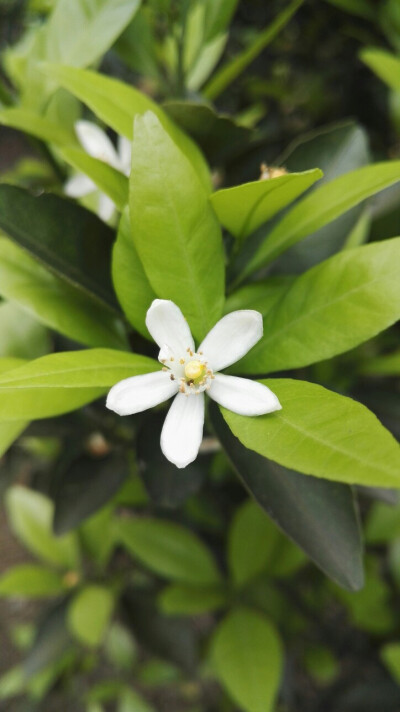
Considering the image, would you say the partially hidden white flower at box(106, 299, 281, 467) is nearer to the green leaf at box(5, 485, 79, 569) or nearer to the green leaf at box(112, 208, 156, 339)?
the green leaf at box(112, 208, 156, 339)

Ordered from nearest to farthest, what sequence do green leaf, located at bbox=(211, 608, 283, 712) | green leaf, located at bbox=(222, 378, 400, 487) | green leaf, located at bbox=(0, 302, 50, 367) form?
1. green leaf, located at bbox=(222, 378, 400, 487)
2. green leaf, located at bbox=(0, 302, 50, 367)
3. green leaf, located at bbox=(211, 608, 283, 712)

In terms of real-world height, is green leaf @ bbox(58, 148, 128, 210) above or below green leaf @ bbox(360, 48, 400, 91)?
above

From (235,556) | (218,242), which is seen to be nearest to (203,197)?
(218,242)

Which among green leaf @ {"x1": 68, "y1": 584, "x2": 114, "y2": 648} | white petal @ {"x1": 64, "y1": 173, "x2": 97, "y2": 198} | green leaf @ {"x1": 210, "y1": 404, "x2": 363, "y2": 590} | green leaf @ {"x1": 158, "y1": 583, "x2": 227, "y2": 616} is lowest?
green leaf @ {"x1": 158, "y1": 583, "x2": 227, "y2": 616}

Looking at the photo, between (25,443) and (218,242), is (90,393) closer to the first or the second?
(218,242)

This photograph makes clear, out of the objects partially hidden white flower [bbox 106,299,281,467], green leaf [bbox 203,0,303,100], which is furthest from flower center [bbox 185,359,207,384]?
green leaf [bbox 203,0,303,100]

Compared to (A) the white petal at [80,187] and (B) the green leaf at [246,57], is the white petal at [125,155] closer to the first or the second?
(A) the white petal at [80,187]

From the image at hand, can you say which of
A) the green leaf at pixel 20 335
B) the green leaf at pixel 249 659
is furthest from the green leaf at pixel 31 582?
the green leaf at pixel 20 335
